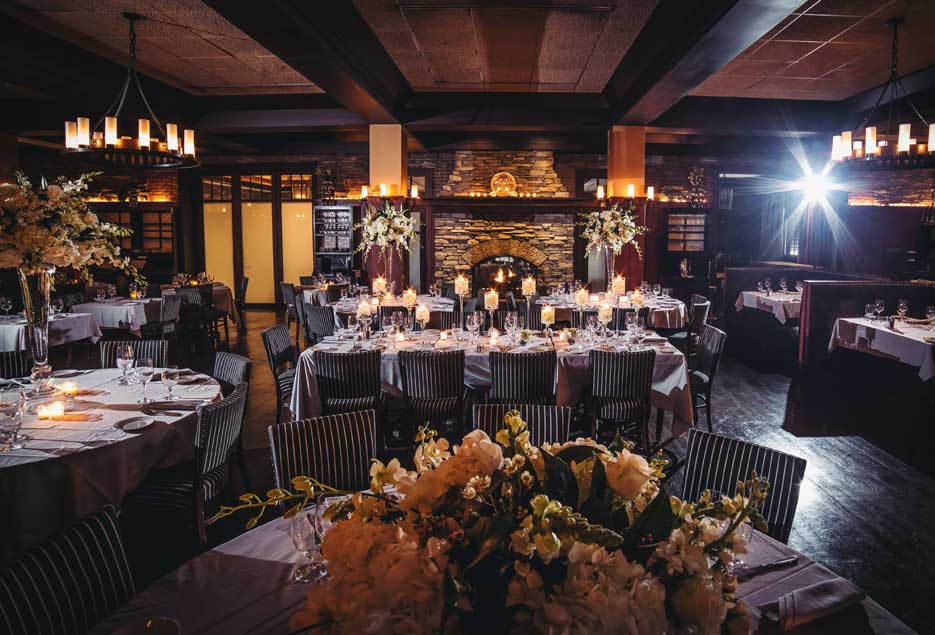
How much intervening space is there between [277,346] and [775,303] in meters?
6.90

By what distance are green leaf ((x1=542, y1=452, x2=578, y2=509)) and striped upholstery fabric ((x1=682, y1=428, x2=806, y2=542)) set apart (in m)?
1.18

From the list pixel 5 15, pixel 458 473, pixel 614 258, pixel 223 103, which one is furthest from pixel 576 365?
pixel 223 103

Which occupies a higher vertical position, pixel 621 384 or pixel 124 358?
pixel 124 358

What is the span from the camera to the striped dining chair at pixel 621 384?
4.09 m

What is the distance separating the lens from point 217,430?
2828 mm

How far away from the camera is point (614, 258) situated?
9.48m

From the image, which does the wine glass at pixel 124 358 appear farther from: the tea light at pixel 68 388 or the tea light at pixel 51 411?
the tea light at pixel 51 411

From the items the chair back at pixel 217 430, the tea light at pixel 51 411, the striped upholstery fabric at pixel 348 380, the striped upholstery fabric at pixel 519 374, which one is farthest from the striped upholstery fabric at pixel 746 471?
the tea light at pixel 51 411

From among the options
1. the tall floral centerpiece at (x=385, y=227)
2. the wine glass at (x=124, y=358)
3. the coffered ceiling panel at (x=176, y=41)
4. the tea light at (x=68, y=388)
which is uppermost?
the coffered ceiling panel at (x=176, y=41)

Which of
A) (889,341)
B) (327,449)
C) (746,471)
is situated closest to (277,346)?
(327,449)

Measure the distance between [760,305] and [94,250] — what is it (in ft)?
28.0

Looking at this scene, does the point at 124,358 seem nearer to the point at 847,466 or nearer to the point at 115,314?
the point at 847,466

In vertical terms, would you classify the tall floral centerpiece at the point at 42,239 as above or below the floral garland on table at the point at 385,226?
below

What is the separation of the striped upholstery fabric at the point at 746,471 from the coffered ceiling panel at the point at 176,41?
160 inches
